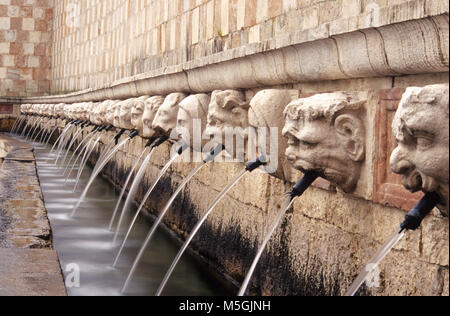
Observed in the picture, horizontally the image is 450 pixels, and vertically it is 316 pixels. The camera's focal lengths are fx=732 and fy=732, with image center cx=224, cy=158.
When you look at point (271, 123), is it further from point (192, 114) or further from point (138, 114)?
point (138, 114)

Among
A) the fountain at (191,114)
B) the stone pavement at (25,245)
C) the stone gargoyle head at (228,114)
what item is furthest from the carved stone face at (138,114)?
the stone gargoyle head at (228,114)

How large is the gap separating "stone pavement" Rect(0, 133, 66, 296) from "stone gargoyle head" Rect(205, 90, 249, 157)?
114cm

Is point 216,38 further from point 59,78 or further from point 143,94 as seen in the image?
point 59,78

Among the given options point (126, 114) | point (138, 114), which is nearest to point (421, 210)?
point (138, 114)

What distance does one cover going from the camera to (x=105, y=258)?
191 inches

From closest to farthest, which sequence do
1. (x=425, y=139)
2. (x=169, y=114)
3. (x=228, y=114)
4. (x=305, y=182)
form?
1. (x=425, y=139)
2. (x=305, y=182)
3. (x=228, y=114)
4. (x=169, y=114)

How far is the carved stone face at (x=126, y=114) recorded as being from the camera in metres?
6.95

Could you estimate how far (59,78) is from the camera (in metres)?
19.4

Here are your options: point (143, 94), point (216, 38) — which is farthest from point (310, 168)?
point (143, 94)

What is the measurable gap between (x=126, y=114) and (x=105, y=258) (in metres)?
2.39

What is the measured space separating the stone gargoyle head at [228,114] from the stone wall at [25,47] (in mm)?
17816

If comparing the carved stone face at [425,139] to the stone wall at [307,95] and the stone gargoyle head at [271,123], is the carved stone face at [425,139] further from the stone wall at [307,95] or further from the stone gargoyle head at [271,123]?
the stone gargoyle head at [271,123]

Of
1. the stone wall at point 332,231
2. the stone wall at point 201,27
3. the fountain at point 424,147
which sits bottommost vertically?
the stone wall at point 332,231

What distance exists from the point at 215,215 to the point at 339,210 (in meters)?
1.82
